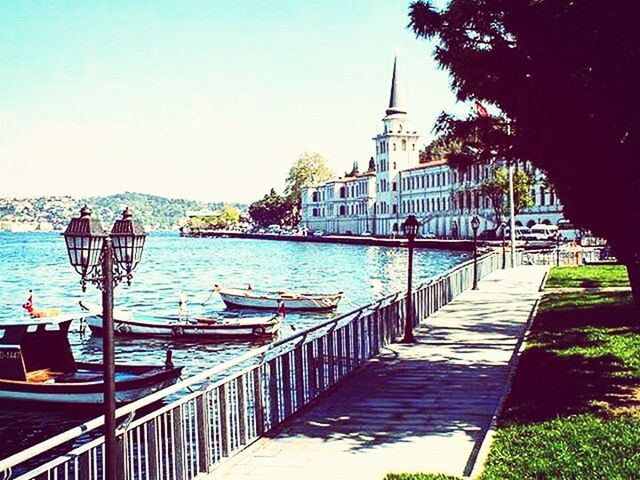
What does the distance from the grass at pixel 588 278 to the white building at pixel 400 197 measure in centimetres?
5373

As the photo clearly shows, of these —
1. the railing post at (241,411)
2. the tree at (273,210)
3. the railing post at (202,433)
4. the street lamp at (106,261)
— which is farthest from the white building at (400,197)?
the street lamp at (106,261)

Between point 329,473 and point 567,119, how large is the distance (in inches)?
231

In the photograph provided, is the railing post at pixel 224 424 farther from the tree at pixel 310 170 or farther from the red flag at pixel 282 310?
the tree at pixel 310 170

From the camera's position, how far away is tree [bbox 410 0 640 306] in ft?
33.7

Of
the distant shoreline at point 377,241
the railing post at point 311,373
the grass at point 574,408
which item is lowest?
the grass at point 574,408

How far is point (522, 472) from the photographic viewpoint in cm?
745

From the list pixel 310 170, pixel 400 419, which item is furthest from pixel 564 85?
pixel 310 170

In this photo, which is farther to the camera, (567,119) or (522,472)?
(567,119)

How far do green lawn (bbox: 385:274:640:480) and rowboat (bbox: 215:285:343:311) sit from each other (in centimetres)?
2371

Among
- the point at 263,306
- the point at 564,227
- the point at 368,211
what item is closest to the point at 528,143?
the point at 263,306

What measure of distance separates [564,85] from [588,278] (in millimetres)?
22181

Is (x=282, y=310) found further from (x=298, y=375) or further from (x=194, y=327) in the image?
(x=298, y=375)

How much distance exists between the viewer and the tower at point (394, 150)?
420 ft

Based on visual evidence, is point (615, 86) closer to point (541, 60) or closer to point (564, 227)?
point (541, 60)
